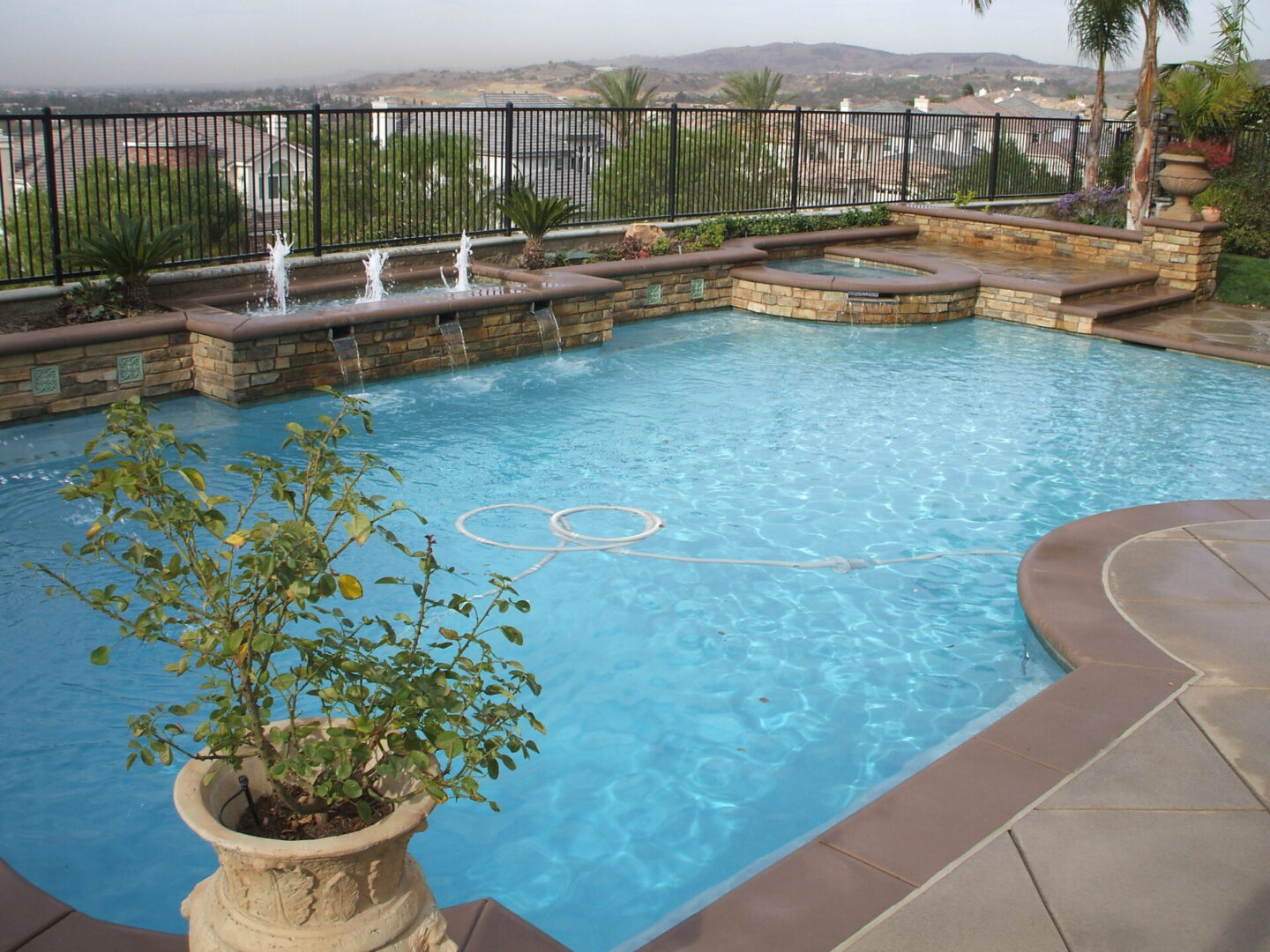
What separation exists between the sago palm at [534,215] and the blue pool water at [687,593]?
162 centimetres

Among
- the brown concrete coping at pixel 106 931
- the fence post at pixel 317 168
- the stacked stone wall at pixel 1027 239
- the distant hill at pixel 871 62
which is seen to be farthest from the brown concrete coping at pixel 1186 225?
the distant hill at pixel 871 62

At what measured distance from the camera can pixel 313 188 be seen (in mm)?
11227

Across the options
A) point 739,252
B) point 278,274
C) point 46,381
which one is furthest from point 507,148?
point 46,381

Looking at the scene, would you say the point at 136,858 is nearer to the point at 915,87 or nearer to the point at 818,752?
the point at 818,752

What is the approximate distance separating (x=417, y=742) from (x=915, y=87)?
454ft

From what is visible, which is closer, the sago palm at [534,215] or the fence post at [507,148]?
the sago palm at [534,215]

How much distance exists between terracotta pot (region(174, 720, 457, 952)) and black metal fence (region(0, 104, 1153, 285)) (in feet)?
24.4

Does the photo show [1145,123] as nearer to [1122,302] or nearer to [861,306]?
[1122,302]

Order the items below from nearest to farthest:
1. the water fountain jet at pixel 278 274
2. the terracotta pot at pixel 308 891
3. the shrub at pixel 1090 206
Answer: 1. the terracotta pot at pixel 308 891
2. the water fountain jet at pixel 278 274
3. the shrub at pixel 1090 206

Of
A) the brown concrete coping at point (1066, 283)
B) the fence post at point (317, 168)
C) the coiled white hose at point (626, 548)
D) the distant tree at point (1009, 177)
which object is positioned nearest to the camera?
the coiled white hose at point (626, 548)

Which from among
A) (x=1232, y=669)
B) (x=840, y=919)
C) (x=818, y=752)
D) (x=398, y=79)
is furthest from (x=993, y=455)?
(x=398, y=79)

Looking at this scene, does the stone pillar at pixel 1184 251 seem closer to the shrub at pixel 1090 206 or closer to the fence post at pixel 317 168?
the shrub at pixel 1090 206

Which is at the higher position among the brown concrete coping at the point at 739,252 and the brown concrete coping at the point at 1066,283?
the brown concrete coping at the point at 739,252

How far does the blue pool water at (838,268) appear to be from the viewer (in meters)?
14.7
